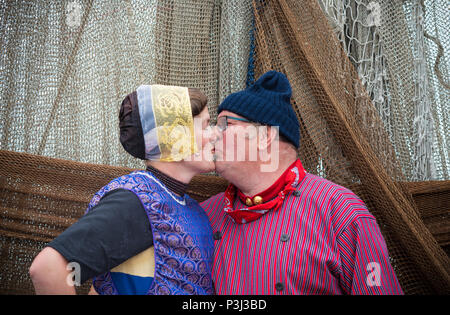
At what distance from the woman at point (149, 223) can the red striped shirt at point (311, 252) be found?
165mm

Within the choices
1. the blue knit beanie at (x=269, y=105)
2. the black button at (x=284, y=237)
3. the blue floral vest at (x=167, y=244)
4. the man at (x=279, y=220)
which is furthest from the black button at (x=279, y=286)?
the blue knit beanie at (x=269, y=105)

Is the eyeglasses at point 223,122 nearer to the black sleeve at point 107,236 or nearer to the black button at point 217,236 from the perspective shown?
the black button at point 217,236

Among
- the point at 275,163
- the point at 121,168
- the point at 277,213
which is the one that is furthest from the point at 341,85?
the point at 121,168

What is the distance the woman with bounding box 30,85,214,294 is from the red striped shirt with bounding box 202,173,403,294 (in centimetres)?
17

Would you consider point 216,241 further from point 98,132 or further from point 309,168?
point 98,132

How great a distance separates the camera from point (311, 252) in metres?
1.78

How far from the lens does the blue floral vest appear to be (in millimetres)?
1650

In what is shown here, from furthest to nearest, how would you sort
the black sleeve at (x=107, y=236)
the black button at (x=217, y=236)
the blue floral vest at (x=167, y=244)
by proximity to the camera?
the black button at (x=217, y=236) → the blue floral vest at (x=167, y=244) → the black sleeve at (x=107, y=236)

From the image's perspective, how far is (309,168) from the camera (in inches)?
96.0

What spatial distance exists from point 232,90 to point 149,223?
1.22 metres

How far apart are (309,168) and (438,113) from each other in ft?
3.11

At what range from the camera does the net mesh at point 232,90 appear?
88.4 inches

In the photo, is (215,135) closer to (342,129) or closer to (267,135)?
(267,135)

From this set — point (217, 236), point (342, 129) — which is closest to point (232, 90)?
point (342, 129)
